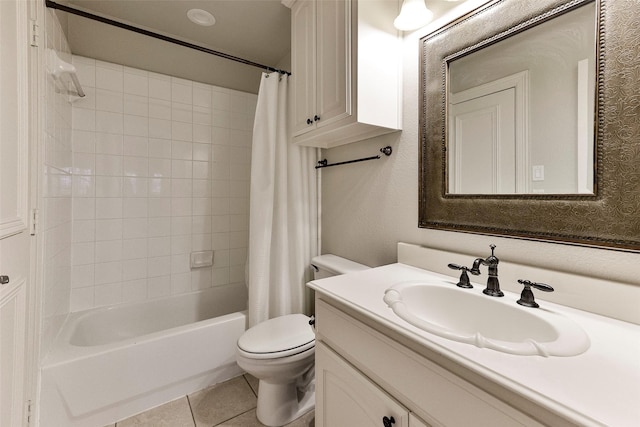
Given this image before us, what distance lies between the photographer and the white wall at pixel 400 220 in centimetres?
76

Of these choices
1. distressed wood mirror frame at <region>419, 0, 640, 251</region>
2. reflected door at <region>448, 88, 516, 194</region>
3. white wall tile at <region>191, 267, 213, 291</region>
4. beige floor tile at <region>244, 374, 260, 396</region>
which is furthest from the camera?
white wall tile at <region>191, 267, 213, 291</region>

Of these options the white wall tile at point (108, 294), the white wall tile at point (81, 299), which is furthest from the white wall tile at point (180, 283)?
the white wall tile at point (81, 299)

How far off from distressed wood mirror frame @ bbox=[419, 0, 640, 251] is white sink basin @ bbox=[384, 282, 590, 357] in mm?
261

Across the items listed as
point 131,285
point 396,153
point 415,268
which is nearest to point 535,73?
point 396,153

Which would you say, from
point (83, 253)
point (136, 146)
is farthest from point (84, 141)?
point (83, 253)

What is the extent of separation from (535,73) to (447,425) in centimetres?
104

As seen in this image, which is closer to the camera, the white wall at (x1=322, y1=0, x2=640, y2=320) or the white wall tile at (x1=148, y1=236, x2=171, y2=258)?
the white wall at (x1=322, y1=0, x2=640, y2=320)

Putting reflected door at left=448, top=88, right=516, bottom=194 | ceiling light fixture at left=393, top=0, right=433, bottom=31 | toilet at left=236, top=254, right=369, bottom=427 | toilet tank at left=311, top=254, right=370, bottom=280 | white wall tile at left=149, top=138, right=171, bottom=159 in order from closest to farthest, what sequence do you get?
reflected door at left=448, top=88, right=516, bottom=194, ceiling light fixture at left=393, top=0, right=433, bottom=31, toilet at left=236, top=254, right=369, bottom=427, toilet tank at left=311, top=254, right=370, bottom=280, white wall tile at left=149, top=138, right=171, bottom=159

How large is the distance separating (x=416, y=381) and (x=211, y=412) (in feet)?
4.25

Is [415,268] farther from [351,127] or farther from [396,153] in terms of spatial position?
[351,127]

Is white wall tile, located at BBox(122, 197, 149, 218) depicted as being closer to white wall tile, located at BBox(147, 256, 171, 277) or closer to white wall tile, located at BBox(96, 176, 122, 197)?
→ white wall tile, located at BBox(96, 176, 122, 197)

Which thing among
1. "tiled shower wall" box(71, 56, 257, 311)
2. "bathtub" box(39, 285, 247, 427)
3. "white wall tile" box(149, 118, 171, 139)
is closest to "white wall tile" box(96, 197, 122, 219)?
"tiled shower wall" box(71, 56, 257, 311)

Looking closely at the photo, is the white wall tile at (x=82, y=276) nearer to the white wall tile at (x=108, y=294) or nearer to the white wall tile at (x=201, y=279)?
the white wall tile at (x=108, y=294)

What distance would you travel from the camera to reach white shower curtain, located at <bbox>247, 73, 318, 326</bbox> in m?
1.63
